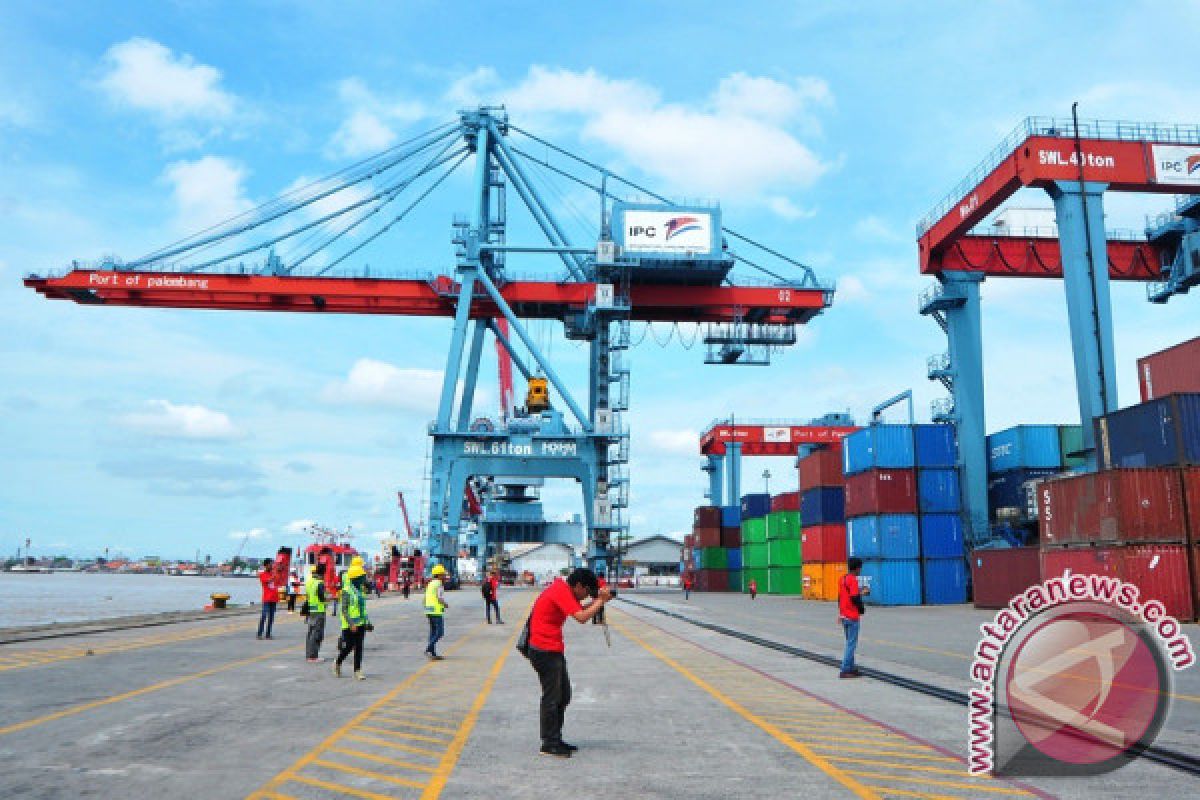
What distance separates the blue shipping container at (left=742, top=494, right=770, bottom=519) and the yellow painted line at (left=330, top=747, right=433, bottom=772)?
189 feet

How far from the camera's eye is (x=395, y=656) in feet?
54.5

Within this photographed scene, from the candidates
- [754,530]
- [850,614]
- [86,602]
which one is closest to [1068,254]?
[850,614]

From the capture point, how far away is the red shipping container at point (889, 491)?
38.0 meters

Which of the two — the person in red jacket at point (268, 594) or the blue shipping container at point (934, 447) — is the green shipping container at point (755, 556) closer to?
the blue shipping container at point (934, 447)

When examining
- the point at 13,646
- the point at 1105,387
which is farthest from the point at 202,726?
the point at 1105,387

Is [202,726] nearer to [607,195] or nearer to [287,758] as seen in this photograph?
[287,758]

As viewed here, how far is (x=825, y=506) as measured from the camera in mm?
46125

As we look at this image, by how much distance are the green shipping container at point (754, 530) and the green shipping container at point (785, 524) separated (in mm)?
2338

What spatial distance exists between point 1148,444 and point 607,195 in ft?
116

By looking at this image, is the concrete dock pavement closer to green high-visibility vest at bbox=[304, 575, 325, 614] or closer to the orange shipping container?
green high-visibility vest at bbox=[304, 575, 325, 614]

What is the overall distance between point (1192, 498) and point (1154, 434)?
2424mm

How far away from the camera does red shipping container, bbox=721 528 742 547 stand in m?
70.2

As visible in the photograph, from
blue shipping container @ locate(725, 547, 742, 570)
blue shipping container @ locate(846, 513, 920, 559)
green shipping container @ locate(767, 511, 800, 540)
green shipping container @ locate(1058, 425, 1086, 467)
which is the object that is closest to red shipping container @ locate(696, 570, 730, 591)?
blue shipping container @ locate(725, 547, 742, 570)

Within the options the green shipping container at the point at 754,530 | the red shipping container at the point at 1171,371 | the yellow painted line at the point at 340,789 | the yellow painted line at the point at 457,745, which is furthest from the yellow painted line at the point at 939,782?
the green shipping container at the point at 754,530
